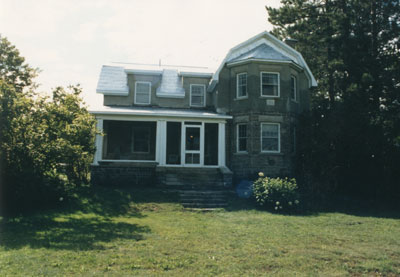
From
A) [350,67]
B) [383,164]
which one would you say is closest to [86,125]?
[383,164]

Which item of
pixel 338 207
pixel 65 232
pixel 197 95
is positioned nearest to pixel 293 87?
pixel 197 95

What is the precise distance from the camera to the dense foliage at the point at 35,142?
33.3 ft

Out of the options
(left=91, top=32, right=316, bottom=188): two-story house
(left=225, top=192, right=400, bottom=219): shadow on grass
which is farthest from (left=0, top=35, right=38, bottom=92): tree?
(left=225, top=192, right=400, bottom=219): shadow on grass

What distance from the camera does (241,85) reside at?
1845 cm

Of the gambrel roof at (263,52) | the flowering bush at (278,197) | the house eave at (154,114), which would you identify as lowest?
the flowering bush at (278,197)

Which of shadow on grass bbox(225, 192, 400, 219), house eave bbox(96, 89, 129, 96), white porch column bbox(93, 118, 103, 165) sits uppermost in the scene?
house eave bbox(96, 89, 129, 96)

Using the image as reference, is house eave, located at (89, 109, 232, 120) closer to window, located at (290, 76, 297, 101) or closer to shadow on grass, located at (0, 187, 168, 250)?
window, located at (290, 76, 297, 101)

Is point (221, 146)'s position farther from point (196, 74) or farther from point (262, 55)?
point (196, 74)

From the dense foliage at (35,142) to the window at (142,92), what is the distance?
8.31 metres

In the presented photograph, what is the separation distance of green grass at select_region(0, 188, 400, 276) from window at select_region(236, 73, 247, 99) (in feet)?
26.4

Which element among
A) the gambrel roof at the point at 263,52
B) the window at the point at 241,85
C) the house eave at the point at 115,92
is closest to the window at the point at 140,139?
the house eave at the point at 115,92

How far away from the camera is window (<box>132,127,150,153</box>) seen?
20578 mm

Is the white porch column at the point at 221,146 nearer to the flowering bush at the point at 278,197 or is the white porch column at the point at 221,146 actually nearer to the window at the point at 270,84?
the window at the point at 270,84

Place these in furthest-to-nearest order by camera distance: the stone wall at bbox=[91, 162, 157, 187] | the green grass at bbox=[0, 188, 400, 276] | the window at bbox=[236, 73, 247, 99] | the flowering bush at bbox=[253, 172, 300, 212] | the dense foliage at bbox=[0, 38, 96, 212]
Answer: the window at bbox=[236, 73, 247, 99], the stone wall at bbox=[91, 162, 157, 187], the flowering bush at bbox=[253, 172, 300, 212], the dense foliage at bbox=[0, 38, 96, 212], the green grass at bbox=[0, 188, 400, 276]
